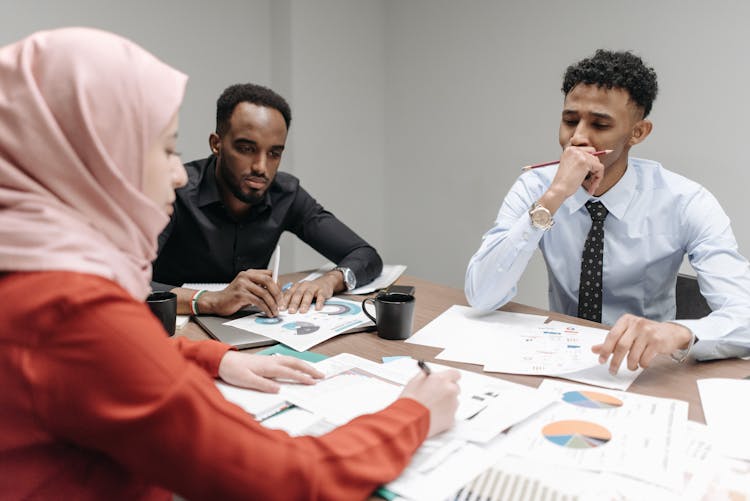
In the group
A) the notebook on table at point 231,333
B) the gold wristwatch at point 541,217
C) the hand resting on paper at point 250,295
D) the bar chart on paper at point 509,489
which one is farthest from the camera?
the gold wristwatch at point 541,217

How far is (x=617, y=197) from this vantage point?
161 cm

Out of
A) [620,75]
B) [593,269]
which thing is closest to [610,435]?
[593,269]

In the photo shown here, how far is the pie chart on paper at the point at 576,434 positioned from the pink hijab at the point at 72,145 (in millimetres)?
582

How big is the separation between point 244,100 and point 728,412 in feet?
5.02

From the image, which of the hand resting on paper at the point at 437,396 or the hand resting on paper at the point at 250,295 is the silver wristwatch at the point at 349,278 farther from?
the hand resting on paper at the point at 437,396

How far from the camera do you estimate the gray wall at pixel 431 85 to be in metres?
2.13

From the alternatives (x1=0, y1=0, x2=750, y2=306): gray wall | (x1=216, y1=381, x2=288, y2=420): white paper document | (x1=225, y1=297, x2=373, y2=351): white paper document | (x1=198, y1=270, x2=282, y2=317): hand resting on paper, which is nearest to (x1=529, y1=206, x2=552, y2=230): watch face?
(x1=225, y1=297, x2=373, y2=351): white paper document

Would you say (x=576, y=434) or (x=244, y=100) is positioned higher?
(x=244, y=100)

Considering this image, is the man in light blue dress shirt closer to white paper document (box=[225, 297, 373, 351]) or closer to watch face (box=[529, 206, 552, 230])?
watch face (box=[529, 206, 552, 230])

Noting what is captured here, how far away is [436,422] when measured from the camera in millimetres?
765

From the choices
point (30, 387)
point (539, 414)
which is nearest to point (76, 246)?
point (30, 387)

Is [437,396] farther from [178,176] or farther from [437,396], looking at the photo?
[178,176]

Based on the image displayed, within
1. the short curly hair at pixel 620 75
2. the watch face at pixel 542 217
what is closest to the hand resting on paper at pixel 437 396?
the watch face at pixel 542 217

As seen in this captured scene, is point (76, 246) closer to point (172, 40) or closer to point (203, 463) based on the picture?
point (203, 463)
